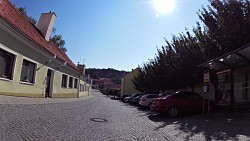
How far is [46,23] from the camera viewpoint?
94.3 feet

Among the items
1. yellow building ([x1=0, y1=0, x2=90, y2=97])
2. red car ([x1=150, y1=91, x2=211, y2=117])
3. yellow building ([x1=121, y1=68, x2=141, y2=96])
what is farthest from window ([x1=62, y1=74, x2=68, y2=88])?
yellow building ([x1=121, y1=68, x2=141, y2=96])

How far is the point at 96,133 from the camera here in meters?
8.61

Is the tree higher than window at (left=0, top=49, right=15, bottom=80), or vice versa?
the tree

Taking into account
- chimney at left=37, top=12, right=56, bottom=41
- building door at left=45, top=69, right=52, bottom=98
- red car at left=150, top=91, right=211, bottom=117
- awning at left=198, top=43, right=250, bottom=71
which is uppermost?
chimney at left=37, top=12, right=56, bottom=41

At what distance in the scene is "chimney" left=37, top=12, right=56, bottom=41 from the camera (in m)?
28.3

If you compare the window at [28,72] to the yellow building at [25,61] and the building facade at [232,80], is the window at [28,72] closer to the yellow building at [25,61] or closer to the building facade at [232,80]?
the yellow building at [25,61]

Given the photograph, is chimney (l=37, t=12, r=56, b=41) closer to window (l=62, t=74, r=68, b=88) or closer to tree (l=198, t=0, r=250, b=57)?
window (l=62, t=74, r=68, b=88)

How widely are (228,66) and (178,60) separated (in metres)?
7.88

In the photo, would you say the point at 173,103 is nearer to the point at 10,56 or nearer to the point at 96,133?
the point at 96,133

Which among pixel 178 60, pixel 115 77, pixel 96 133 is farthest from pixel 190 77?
pixel 115 77

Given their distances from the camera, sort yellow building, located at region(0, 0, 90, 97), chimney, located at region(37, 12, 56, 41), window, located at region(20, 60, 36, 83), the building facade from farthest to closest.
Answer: chimney, located at region(37, 12, 56, 41) < window, located at region(20, 60, 36, 83) < the building facade < yellow building, located at region(0, 0, 90, 97)

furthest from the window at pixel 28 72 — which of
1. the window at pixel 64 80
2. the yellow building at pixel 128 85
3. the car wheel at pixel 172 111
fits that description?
the yellow building at pixel 128 85

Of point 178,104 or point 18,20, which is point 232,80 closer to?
point 178,104

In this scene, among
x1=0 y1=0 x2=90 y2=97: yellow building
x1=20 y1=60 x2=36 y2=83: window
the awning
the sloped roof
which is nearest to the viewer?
the awning
